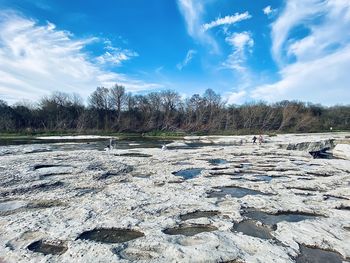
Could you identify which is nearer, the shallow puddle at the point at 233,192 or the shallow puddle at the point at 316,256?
the shallow puddle at the point at 316,256

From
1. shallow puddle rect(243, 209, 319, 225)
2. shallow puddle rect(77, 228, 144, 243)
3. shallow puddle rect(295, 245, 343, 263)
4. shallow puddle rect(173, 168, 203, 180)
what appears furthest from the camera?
shallow puddle rect(173, 168, 203, 180)

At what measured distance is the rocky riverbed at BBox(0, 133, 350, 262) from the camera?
583 cm

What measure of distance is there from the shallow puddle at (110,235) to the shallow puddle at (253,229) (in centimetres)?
266

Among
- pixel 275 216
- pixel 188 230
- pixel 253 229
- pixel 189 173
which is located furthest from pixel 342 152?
pixel 188 230

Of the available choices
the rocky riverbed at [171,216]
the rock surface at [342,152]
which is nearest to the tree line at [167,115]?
Result: the rock surface at [342,152]

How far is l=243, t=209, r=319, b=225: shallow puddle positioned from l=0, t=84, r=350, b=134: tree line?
6006 cm

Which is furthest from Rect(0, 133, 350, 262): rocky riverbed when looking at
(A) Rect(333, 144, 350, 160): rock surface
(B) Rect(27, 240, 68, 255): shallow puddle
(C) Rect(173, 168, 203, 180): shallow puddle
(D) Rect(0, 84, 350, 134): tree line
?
(D) Rect(0, 84, 350, 134): tree line

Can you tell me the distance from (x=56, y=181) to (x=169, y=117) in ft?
235

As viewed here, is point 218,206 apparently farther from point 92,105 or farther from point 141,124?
point 92,105

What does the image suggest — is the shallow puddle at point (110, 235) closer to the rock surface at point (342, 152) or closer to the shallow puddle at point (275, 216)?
the shallow puddle at point (275, 216)

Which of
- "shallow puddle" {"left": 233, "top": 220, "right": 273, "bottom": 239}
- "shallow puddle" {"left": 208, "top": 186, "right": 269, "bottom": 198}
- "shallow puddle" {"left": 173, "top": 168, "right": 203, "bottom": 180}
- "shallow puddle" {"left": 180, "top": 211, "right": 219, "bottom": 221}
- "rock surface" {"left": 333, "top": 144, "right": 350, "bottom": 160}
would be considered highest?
"rock surface" {"left": 333, "top": 144, "right": 350, "bottom": 160}

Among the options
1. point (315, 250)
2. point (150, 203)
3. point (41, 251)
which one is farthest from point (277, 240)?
point (41, 251)

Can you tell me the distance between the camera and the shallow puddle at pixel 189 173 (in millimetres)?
Answer: 14165

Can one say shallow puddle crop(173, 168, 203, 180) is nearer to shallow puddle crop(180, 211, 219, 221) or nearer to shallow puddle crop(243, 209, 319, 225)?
shallow puddle crop(180, 211, 219, 221)
